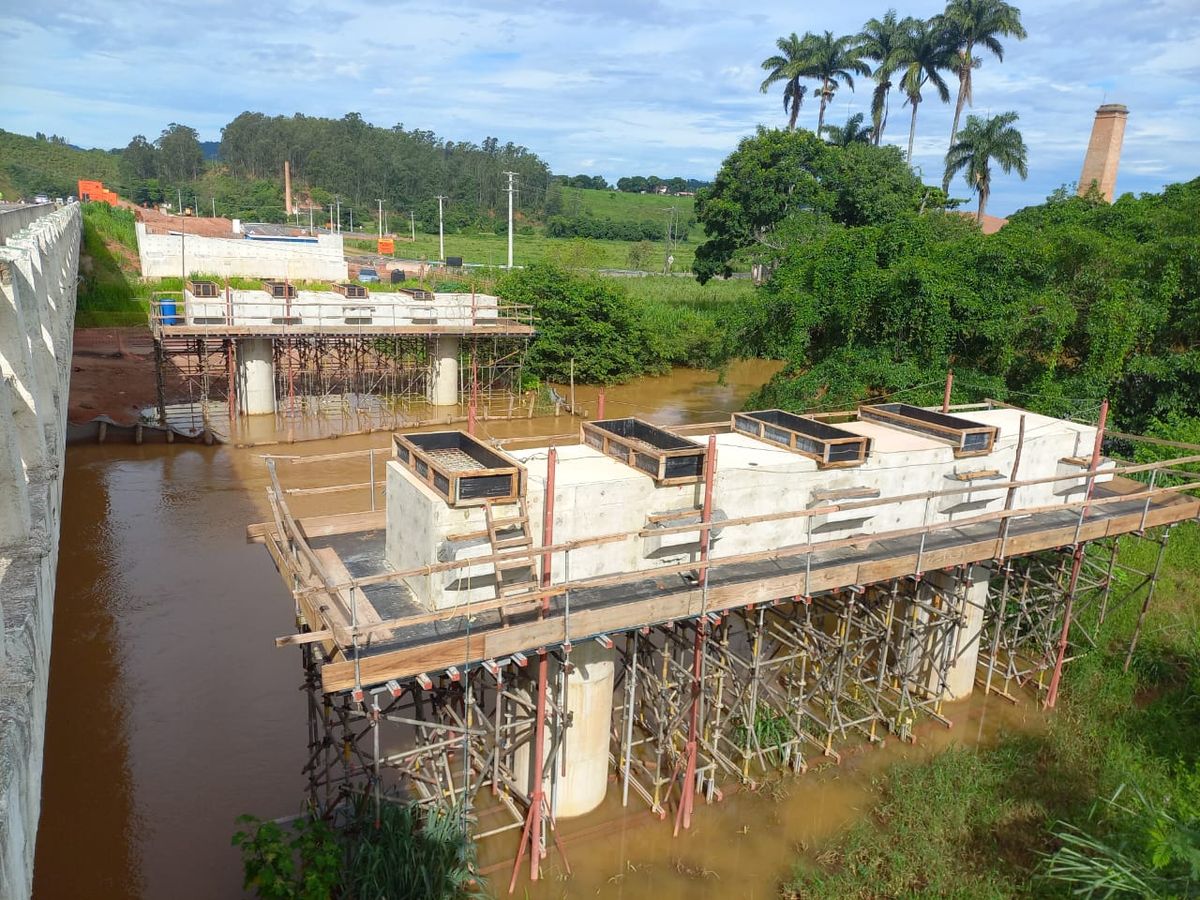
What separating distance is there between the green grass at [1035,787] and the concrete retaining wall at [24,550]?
9381mm

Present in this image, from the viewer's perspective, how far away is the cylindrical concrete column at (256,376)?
31312 mm

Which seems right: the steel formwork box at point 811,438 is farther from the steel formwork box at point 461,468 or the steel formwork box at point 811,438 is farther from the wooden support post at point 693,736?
the steel formwork box at point 461,468

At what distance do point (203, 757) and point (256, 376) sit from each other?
20.7m

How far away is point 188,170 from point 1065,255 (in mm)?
143534

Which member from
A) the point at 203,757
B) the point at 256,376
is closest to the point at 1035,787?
the point at 203,757

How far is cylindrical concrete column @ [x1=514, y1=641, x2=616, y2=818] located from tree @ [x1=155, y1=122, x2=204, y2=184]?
142m

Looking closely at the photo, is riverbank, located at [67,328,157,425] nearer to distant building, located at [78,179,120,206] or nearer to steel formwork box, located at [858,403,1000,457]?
steel formwork box, located at [858,403,1000,457]

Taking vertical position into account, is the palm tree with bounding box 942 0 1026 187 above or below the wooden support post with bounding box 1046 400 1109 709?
above

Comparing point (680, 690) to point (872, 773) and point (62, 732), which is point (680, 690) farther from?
point (62, 732)

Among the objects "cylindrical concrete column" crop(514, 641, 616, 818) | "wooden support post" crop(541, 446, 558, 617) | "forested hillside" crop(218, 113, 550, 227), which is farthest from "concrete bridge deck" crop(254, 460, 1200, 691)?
"forested hillside" crop(218, 113, 550, 227)

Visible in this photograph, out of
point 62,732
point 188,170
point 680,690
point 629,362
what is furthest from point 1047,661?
point 188,170

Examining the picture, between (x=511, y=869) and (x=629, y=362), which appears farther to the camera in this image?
(x=629, y=362)

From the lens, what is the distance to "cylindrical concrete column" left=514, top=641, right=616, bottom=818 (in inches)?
458

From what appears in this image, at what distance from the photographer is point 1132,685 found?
16.2 metres
